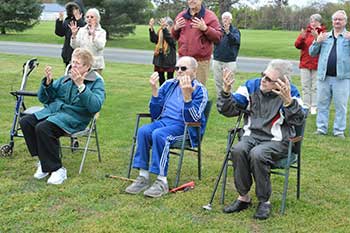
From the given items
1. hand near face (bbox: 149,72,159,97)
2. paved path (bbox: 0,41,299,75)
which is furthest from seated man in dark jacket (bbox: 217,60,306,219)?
paved path (bbox: 0,41,299,75)

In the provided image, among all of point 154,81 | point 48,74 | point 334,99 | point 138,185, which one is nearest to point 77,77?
point 48,74

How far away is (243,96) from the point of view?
449 centimetres

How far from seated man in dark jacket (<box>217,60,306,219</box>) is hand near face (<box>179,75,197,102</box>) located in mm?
392

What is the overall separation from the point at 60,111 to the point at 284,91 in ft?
7.83

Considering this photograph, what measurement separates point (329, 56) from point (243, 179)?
133 inches

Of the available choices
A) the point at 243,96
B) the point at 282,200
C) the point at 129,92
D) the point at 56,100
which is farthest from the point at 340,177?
the point at 129,92

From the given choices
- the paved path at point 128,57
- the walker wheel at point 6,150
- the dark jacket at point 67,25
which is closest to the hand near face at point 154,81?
the walker wheel at point 6,150

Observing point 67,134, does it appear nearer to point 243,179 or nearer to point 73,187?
point 73,187

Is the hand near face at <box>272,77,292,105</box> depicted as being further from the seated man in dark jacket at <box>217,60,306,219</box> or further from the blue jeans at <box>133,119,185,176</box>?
the blue jeans at <box>133,119,185,176</box>

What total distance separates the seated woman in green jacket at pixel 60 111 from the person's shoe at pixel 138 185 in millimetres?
738

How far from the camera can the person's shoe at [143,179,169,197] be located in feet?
15.3

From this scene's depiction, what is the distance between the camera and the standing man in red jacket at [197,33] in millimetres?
7047

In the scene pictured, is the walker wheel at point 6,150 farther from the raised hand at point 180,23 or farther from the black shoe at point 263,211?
the black shoe at point 263,211

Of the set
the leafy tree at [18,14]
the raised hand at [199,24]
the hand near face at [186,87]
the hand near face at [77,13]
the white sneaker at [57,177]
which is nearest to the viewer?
the hand near face at [186,87]
